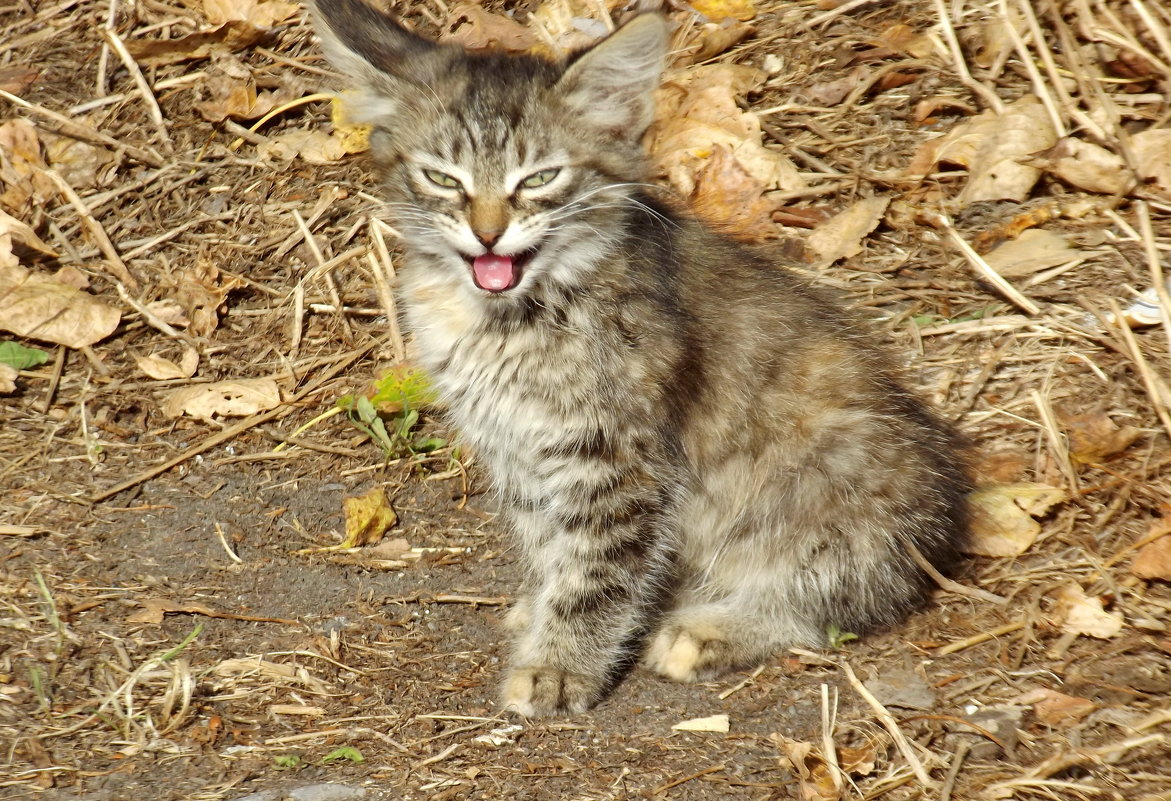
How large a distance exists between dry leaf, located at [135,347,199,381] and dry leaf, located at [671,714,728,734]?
253 centimetres

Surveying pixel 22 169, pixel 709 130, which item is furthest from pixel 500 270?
pixel 22 169

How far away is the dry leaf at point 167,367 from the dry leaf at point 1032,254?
3162 mm

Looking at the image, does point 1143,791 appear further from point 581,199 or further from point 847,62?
point 847,62

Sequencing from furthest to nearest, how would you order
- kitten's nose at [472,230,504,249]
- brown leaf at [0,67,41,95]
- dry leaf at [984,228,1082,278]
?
brown leaf at [0,67,41,95]
dry leaf at [984,228,1082,278]
kitten's nose at [472,230,504,249]

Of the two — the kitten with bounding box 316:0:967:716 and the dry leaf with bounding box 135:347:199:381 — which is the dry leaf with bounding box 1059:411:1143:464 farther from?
the dry leaf with bounding box 135:347:199:381

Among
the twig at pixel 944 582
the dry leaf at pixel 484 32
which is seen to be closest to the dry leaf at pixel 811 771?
the twig at pixel 944 582

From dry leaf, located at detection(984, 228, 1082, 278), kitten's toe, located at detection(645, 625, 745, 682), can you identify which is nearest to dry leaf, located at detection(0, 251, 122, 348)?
kitten's toe, located at detection(645, 625, 745, 682)

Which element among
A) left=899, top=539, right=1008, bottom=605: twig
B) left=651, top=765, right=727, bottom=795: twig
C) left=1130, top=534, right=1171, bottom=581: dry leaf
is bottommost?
left=651, top=765, right=727, bottom=795: twig

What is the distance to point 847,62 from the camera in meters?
5.19

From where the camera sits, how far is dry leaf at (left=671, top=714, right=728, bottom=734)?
3.16 metres

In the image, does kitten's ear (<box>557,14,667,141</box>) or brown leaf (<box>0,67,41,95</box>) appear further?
brown leaf (<box>0,67,41,95</box>)

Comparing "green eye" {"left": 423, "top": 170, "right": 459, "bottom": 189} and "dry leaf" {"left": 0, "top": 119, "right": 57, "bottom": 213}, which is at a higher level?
"green eye" {"left": 423, "top": 170, "right": 459, "bottom": 189}

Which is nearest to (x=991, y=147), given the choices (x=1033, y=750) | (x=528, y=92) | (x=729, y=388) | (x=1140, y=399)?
(x=1140, y=399)

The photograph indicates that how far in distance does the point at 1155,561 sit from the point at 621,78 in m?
2.13
